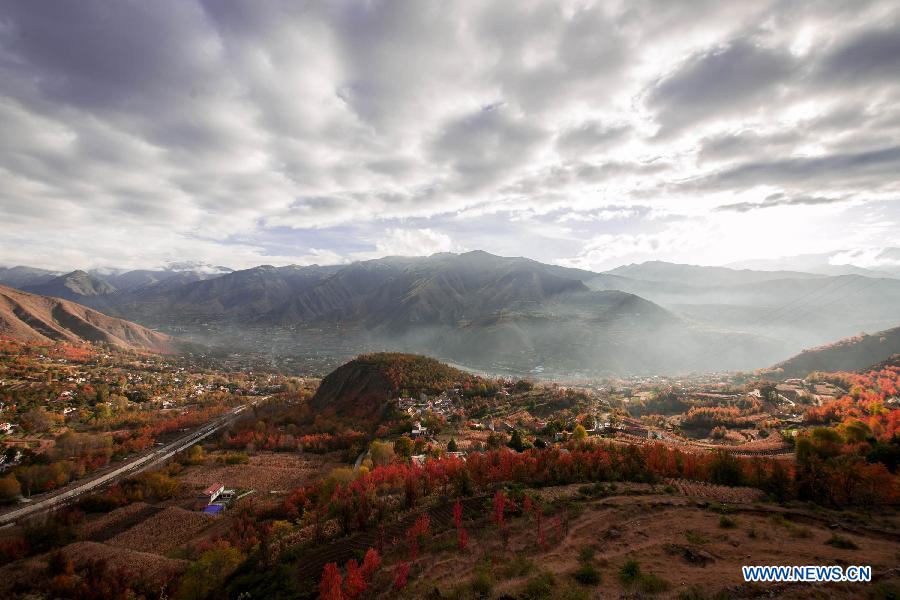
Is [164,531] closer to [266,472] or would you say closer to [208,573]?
[266,472]

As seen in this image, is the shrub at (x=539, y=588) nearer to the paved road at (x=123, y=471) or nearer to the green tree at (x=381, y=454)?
the green tree at (x=381, y=454)

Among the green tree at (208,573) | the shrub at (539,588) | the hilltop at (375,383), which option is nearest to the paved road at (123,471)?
the hilltop at (375,383)

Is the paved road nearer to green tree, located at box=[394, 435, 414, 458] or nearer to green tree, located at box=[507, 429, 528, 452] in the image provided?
green tree, located at box=[394, 435, 414, 458]

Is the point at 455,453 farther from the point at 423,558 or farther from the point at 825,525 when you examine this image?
the point at 825,525

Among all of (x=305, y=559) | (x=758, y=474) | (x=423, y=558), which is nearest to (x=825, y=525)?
(x=758, y=474)

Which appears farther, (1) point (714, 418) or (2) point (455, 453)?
(1) point (714, 418)

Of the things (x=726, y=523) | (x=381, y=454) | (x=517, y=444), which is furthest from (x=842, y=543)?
(x=381, y=454)
